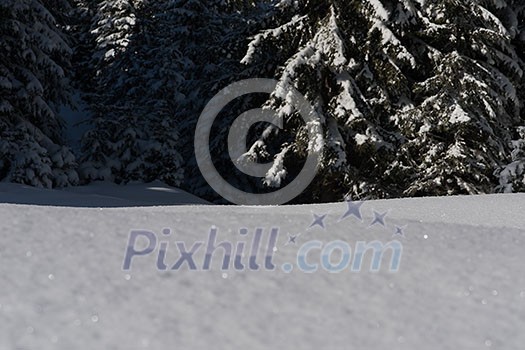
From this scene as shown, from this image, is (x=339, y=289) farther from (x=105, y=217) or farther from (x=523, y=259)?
(x=105, y=217)

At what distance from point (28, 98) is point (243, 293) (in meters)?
13.4

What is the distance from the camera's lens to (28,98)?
596 inches

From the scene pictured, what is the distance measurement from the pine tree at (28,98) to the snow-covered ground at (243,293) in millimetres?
10189

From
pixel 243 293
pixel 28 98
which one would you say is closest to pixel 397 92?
pixel 28 98

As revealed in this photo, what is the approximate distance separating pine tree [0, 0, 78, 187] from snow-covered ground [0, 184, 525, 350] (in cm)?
1019

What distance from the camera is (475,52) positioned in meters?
13.0

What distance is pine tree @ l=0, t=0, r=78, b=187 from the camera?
1425cm

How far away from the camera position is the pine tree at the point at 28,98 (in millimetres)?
14250

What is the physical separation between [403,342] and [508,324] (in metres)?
0.64

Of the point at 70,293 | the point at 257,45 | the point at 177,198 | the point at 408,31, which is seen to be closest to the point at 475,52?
the point at 408,31

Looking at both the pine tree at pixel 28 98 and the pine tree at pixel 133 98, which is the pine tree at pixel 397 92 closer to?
the pine tree at pixel 28 98

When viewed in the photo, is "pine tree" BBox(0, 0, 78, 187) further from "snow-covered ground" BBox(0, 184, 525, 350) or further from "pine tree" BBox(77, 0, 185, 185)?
"snow-covered ground" BBox(0, 184, 525, 350)

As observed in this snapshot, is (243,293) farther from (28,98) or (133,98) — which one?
(133,98)

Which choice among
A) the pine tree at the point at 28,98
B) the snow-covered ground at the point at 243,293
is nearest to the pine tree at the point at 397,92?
the pine tree at the point at 28,98
